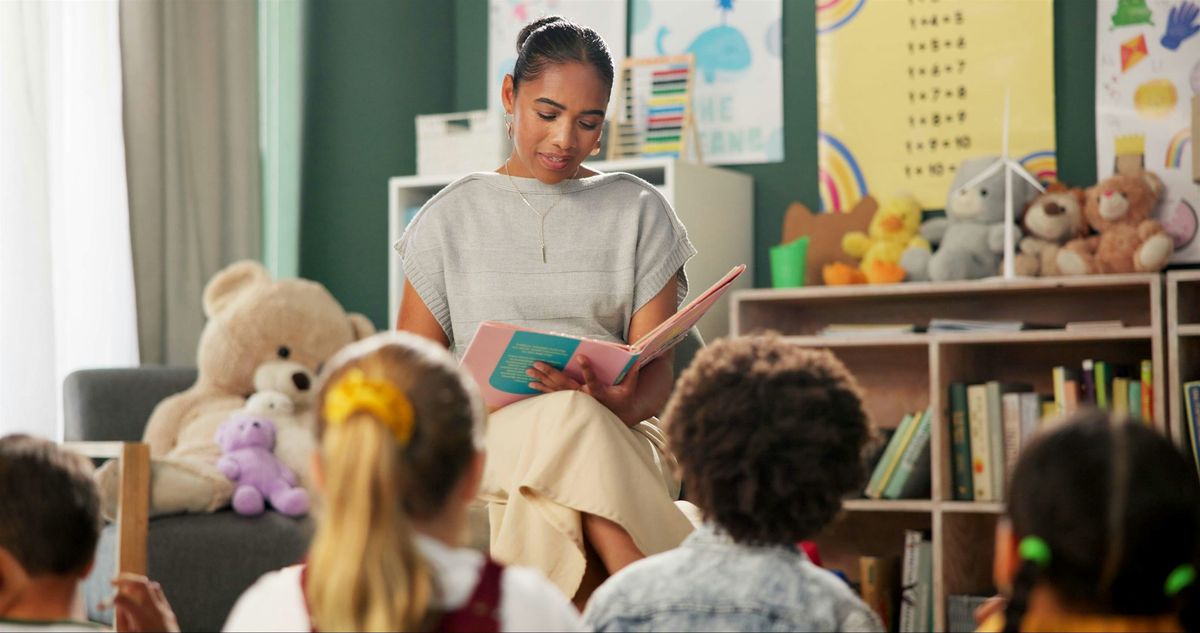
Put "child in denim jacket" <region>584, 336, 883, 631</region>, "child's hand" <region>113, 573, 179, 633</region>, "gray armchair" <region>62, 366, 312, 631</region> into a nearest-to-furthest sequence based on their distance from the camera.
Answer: "child in denim jacket" <region>584, 336, 883, 631</region> < "child's hand" <region>113, 573, 179, 633</region> < "gray armchair" <region>62, 366, 312, 631</region>

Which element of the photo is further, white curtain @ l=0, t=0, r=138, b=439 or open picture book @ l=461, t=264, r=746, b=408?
white curtain @ l=0, t=0, r=138, b=439

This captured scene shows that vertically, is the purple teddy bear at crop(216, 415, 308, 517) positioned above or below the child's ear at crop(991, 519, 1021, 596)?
below

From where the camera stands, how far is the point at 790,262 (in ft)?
11.1

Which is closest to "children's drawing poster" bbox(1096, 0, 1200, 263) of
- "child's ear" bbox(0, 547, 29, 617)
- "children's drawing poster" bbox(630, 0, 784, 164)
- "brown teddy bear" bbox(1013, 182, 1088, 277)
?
"brown teddy bear" bbox(1013, 182, 1088, 277)

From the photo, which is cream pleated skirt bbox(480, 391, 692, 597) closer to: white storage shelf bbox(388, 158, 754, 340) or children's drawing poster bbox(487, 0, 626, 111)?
white storage shelf bbox(388, 158, 754, 340)

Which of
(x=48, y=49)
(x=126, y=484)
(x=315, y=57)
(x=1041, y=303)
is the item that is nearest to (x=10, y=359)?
(x=48, y=49)

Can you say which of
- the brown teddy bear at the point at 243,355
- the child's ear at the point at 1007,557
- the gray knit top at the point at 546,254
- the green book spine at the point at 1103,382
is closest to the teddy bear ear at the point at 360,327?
the brown teddy bear at the point at 243,355

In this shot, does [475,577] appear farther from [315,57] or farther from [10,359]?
[315,57]

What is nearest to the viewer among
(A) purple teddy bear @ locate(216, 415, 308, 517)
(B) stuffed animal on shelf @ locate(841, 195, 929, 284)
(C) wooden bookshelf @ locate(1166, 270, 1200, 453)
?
(A) purple teddy bear @ locate(216, 415, 308, 517)

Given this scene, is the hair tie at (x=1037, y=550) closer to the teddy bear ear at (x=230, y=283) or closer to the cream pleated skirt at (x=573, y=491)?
the cream pleated skirt at (x=573, y=491)

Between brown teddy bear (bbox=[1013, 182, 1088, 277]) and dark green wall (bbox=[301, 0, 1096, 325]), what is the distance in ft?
2.01

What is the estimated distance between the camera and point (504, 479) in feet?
5.82

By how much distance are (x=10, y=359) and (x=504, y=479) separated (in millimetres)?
1552

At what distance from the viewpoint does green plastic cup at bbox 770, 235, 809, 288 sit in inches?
133
